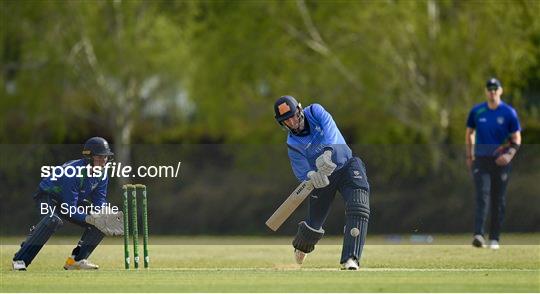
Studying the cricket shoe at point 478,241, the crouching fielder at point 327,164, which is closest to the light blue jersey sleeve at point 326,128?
the crouching fielder at point 327,164

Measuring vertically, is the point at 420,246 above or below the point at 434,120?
below

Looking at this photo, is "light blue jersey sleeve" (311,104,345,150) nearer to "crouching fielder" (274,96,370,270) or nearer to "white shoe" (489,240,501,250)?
"crouching fielder" (274,96,370,270)

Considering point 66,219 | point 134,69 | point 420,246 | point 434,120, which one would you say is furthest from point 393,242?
point 134,69

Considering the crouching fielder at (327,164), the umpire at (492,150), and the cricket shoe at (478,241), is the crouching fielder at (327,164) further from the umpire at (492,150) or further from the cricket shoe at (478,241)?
the umpire at (492,150)

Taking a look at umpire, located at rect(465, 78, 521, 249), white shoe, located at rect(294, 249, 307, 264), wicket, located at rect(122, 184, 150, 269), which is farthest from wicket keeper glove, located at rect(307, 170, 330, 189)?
umpire, located at rect(465, 78, 521, 249)

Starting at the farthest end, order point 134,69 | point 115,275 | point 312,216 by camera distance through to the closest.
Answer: point 134,69, point 312,216, point 115,275

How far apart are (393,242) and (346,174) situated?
3334 mm

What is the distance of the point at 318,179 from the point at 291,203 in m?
0.96

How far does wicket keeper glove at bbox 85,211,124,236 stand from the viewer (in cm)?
1512

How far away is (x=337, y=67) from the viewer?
31000 mm

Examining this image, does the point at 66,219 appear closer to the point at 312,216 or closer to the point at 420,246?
the point at 312,216

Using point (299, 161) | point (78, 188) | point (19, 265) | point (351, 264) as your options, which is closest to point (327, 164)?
point (299, 161)

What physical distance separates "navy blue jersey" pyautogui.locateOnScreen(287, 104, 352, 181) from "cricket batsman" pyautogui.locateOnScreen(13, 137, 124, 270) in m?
1.95

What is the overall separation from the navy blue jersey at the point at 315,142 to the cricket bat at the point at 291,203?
10 centimetres
